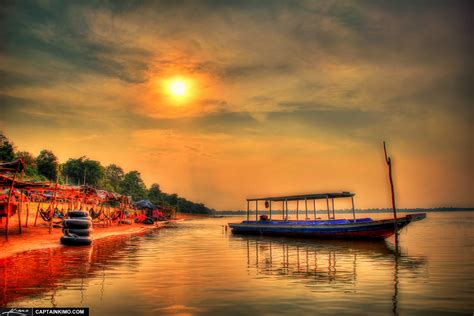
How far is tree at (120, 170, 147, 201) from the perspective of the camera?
13412 cm

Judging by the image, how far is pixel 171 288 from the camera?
44.3 feet

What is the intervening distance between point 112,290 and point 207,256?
1176 cm

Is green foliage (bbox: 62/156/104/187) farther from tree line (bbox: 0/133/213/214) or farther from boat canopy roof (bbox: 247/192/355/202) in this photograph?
boat canopy roof (bbox: 247/192/355/202)

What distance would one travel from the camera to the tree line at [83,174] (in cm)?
7531

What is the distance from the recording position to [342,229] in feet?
117

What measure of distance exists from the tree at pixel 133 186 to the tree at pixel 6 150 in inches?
2277

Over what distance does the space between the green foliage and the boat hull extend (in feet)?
260

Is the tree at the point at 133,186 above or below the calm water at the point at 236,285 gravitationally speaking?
above

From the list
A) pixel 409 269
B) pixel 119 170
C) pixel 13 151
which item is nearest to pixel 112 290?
pixel 409 269

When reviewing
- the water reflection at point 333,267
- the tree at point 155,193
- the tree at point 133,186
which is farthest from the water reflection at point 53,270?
the tree at point 155,193

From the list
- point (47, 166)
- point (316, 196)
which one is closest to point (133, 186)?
point (47, 166)
